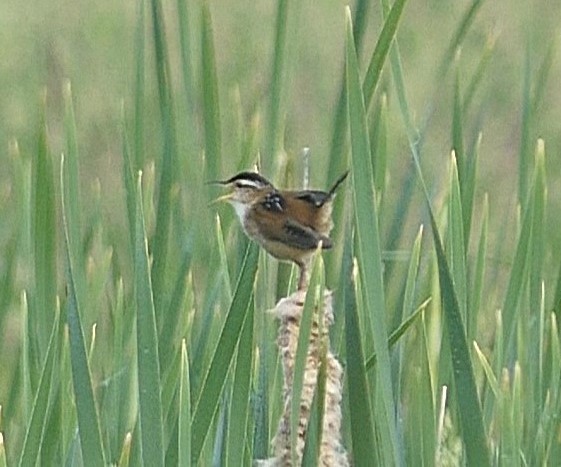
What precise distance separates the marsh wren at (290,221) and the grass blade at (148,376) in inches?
9.3

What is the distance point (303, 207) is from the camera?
1247 mm

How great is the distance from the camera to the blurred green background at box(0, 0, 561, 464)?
56.4 inches

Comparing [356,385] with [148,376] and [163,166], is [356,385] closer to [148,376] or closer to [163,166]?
[148,376]

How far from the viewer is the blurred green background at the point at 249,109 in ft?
4.70

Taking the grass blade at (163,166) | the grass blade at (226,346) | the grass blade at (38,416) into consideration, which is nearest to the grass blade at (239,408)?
the grass blade at (226,346)

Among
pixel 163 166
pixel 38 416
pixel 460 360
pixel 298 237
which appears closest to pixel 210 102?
pixel 163 166

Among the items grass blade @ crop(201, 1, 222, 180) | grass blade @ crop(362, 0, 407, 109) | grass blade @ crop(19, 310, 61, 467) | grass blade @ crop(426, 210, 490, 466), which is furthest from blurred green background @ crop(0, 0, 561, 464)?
grass blade @ crop(426, 210, 490, 466)

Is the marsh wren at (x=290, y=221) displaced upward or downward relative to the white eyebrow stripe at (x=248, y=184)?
downward

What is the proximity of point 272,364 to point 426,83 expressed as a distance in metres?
2.90

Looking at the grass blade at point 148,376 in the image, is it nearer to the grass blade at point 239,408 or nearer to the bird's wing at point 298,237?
the grass blade at point 239,408

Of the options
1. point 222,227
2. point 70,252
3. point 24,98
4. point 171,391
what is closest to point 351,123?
point 70,252

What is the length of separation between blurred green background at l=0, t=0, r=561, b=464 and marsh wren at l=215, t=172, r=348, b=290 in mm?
43

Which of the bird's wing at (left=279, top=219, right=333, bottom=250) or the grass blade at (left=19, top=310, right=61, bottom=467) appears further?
the bird's wing at (left=279, top=219, right=333, bottom=250)

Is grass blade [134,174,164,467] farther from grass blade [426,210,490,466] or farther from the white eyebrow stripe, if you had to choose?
the white eyebrow stripe
